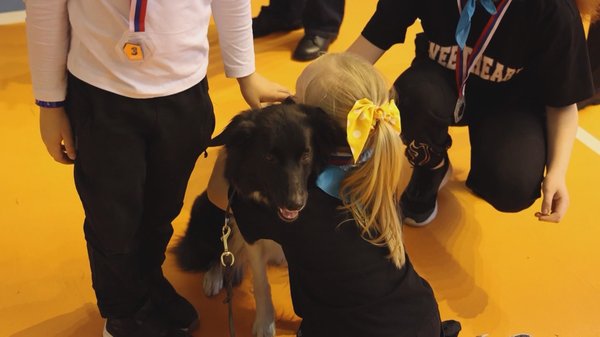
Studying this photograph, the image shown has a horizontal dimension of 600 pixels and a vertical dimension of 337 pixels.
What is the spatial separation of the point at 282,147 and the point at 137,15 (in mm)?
407

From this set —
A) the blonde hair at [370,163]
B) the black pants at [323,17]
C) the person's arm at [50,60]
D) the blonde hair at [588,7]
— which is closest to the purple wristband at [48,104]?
the person's arm at [50,60]

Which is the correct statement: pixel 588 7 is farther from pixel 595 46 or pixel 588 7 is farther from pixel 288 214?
pixel 288 214

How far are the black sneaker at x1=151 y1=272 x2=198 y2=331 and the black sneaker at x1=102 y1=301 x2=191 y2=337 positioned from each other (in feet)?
0.07

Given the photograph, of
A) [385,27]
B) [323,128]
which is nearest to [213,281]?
[323,128]

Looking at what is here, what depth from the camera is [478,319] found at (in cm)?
167

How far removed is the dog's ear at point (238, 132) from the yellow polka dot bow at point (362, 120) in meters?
0.25

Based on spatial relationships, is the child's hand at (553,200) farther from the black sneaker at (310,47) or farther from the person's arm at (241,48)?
the black sneaker at (310,47)

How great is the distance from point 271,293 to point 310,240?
54 cm

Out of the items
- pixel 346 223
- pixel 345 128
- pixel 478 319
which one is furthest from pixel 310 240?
pixel 478 319

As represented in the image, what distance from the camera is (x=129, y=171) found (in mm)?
1226

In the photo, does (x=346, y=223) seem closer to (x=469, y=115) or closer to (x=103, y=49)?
(x=103, y=49)

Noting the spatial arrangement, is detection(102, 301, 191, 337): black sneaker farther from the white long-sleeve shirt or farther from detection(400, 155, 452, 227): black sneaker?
detection(400, 155, 452, 227): black sneaker

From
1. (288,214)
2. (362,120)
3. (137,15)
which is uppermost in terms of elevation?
(137,15)

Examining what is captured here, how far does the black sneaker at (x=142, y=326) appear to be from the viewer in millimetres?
1484
